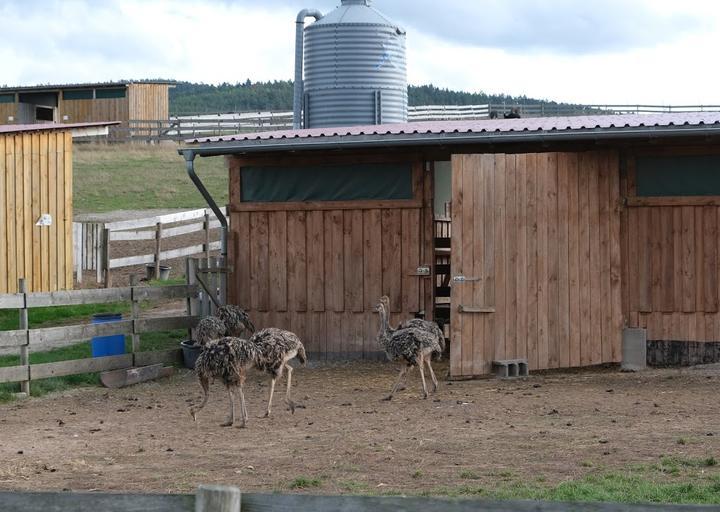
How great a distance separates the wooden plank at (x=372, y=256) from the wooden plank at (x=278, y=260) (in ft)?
4.03

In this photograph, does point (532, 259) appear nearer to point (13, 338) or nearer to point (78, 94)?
point (13, 338)

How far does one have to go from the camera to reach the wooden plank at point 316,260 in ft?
55.9

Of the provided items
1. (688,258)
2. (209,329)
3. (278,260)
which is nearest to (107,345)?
(209,329)

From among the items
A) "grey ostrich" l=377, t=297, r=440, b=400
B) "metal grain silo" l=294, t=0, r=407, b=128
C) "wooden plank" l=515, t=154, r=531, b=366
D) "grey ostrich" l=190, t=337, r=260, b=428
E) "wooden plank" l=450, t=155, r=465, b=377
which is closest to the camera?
"grey ostrich" l=190, t=337, r=260, b=428

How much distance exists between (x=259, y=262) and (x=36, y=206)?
5.92 m

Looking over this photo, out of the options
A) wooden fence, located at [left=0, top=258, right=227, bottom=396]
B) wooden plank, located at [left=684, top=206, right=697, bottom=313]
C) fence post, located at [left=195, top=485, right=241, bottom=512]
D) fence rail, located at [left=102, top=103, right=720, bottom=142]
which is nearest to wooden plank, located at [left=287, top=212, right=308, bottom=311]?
wooden fence, located at [left=0, top=258, right=227, bottom=396]

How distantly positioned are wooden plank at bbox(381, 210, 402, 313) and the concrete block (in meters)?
3.15

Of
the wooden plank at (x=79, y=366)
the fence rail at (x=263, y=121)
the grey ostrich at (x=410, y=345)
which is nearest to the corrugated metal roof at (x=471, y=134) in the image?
the wooden plank at (x=79, y=366)

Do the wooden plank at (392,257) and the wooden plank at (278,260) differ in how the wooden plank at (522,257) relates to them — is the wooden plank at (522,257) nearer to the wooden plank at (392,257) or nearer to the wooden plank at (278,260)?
the wooden plank at (392,257)

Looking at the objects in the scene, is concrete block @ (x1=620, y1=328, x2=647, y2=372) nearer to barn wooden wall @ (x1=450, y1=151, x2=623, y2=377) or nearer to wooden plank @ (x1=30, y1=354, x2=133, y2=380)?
barn wooden wall @ (x1=450, y1=151, x2=623, y2=377)

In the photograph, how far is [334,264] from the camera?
1698 cm

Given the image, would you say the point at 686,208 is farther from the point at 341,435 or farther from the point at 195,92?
the point at 195,92

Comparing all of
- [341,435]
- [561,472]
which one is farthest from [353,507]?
[341,435]

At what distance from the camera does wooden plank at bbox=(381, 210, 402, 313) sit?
16.7 metres
